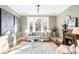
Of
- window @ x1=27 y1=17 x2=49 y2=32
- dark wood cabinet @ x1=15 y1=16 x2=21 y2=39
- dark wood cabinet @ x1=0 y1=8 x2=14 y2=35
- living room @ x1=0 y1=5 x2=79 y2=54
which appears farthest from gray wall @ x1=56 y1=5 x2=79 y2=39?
dark wood cabinet @ x1=0 y1=8 x2=14 y2=35

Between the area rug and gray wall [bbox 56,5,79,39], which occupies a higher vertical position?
gray wall [bbox 56,5,79,39]

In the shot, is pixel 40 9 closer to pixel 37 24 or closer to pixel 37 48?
pixel 37 24

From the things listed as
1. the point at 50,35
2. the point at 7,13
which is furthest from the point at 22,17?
the point at 50,35

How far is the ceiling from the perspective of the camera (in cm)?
145

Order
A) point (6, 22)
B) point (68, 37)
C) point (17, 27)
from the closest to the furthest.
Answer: point (6, 22), point (17, 27), point (68, 37)

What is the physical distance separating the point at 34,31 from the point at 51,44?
0.36 meters

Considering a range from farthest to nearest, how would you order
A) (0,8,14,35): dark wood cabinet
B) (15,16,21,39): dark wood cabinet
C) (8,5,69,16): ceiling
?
(15,16,21,39): dark wood cabinet → (8,5,69,16): ceiling → (0,8,14,35): dark wood cabinet

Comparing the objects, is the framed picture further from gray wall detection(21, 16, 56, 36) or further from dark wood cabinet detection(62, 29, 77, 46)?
gray wall detection(21, 16, 56, 36)

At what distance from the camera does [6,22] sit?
142 centimetres

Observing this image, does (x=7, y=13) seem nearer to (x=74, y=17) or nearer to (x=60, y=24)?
(x=60, y=24)

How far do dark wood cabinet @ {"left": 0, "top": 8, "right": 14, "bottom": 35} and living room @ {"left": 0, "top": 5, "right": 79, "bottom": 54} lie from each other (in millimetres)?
12

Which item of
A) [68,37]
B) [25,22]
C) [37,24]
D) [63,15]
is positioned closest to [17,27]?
[25,22]

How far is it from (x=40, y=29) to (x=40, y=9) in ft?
1.05

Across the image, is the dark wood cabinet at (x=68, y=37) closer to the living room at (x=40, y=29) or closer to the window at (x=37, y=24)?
the living room at (x=40, y=29)
